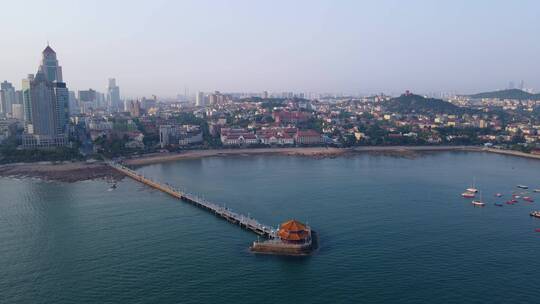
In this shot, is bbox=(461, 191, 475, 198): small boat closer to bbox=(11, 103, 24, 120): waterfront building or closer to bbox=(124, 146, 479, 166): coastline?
bbox=(124, 146, 479, 166): coastline

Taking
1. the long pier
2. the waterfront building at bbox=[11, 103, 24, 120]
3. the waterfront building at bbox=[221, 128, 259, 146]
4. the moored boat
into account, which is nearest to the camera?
the long pier

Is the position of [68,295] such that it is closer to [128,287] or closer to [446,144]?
[128,287]

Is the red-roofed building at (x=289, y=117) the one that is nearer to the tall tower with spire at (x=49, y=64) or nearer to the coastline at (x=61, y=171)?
the tall tower with spire at (x=49, y=64)

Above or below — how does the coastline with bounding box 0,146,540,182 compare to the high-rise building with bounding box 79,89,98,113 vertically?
below

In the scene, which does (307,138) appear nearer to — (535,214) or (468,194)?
(468,194)

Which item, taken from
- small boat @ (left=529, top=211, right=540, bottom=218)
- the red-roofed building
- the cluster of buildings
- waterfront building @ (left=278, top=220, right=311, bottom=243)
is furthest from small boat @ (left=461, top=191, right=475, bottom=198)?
the red-roofed building

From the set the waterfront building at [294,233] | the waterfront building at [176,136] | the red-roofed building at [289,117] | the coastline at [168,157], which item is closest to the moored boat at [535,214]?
the waterfront building at [294,233]

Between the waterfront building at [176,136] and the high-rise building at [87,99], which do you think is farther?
the high-rise building at [87,99]
